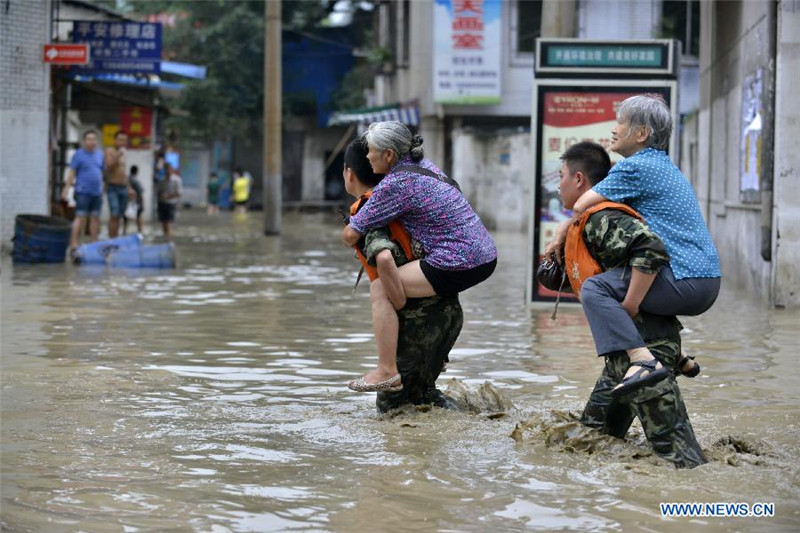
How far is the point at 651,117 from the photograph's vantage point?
5605mm

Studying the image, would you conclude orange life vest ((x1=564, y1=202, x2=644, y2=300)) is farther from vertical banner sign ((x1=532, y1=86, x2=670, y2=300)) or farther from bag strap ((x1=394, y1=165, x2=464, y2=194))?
vertical banner sign ((x1=532, y1=86, x2=670, y2=300))

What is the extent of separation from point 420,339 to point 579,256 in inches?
47.2

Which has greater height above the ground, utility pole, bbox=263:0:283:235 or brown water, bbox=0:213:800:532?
utility pole, bbox=263:0:283:235

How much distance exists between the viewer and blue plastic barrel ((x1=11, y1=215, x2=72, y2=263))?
17.2 m

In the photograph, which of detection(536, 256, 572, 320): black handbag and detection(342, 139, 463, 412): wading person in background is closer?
detection(536, 256, 572, 320): black handbag

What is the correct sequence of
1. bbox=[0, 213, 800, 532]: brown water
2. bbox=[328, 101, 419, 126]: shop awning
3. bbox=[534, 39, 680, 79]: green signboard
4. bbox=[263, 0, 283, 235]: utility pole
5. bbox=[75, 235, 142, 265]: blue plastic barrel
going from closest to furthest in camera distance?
bbox=[0, 213, 800, 532]: brown water < bbox=[534, 39, 680, 79]: green signboard < bbox=[75, 235, 142, 265]: blue plastic barrel < bbox=[263, 0, 283, 235]: utility pole < bbox=[328, 101, 419, 126]: shop awning

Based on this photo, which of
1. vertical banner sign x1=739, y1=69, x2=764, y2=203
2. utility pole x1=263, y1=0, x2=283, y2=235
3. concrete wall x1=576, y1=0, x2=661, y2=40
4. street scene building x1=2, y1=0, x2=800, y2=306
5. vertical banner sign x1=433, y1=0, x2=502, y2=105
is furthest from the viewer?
vertical banner sign x1=433, y1=0, x2=502, y2=105

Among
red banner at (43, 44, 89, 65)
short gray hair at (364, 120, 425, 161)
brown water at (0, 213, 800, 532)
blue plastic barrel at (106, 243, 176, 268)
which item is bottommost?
brown water at (0, 213, 800, 532)

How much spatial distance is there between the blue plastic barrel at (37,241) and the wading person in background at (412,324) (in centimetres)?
1136

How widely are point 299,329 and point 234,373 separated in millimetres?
2499

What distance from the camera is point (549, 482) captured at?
523cm

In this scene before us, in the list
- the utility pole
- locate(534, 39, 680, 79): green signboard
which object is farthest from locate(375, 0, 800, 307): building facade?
the utility pole

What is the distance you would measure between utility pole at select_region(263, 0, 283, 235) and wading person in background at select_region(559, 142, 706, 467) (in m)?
21.6

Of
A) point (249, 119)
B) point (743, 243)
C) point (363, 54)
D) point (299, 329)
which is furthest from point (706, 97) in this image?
point (249, 119)
